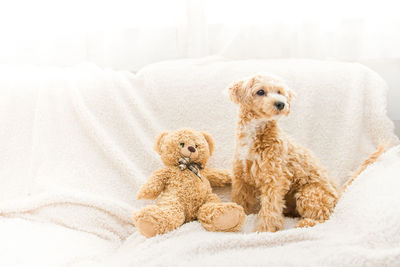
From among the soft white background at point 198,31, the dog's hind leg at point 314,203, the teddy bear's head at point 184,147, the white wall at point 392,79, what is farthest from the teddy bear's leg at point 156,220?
the white wall at point 392,79

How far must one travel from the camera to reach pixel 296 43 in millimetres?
1504

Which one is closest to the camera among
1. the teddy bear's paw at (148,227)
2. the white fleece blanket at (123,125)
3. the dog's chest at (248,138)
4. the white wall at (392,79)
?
→ the teddy bear's paw at (148,227)

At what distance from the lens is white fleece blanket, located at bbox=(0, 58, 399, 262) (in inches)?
44.5

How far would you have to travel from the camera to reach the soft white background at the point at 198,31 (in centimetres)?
144

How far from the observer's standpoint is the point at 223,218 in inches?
36.8

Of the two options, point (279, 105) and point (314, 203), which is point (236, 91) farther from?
point (314, 203)

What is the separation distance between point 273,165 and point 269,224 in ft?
0.48

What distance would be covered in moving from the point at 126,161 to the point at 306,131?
1.93 ft

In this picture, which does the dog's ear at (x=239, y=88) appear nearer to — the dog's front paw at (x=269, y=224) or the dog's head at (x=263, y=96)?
the dog's head at (x=263, y=96)

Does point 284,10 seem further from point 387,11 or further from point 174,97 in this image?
point 174,97

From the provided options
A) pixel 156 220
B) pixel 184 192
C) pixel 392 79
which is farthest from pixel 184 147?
pixel 392 79

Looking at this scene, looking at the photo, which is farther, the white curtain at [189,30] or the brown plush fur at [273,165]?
the white curtain at [189,30]

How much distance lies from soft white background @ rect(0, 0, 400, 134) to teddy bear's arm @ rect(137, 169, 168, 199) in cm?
66

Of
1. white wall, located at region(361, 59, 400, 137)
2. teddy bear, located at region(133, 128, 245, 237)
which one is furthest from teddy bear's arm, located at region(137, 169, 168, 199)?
white wall, located at region(361, 59, 400, 137)
